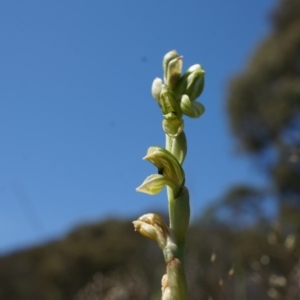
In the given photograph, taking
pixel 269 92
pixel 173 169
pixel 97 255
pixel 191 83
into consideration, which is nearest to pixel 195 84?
pixel 191 83

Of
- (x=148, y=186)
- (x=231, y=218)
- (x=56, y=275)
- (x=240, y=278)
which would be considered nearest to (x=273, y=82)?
(x=231, y=218)

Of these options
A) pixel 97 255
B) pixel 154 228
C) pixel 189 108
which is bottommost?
pixel 97 255

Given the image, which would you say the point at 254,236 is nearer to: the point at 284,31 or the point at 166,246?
the point at 284,31

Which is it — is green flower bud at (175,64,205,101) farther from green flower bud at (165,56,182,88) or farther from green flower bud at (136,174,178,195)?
green flower bud at (136,174,178,195)

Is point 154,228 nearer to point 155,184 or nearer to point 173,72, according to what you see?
point 155,184

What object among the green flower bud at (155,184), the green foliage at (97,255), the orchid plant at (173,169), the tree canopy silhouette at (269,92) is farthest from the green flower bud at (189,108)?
the tree canopy silhouette at (269,92)

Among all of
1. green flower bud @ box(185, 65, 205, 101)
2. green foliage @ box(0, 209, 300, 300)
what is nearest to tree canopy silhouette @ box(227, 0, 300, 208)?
green foliage @ box(0, 209, 300, 300)
